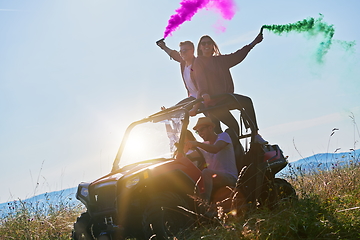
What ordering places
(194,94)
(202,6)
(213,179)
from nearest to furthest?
(213,179)
(194,94)
(202,6)

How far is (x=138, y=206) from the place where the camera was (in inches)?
173

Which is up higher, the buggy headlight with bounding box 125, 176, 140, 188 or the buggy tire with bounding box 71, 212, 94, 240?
the buggy headlight with bounding box 125, 176, 140, 188

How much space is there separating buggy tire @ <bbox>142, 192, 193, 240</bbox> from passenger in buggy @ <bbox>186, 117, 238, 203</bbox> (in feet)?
1.51

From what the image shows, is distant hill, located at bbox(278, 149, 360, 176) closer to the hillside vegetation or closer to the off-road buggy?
A: the hillside vegetation

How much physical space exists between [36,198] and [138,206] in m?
3.29

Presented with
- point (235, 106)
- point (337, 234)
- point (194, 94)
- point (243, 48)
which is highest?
point (243, 48)

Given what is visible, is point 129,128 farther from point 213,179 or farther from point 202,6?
point 202,6

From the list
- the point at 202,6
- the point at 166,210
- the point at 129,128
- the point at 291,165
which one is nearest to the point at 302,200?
the point at 291,165

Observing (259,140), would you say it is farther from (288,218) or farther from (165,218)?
(165,218)

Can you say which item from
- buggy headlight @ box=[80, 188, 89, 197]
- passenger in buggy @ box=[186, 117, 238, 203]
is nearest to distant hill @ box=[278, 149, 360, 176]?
passenger in buggy @ box=[186, 117, 238, 203]

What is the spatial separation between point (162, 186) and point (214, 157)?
3.44 ft

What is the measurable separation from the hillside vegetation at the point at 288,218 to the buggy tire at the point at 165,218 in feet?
0.57

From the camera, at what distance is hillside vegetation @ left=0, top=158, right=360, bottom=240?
385 cm

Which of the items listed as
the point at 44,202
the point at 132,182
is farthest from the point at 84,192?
the point at 44,202
